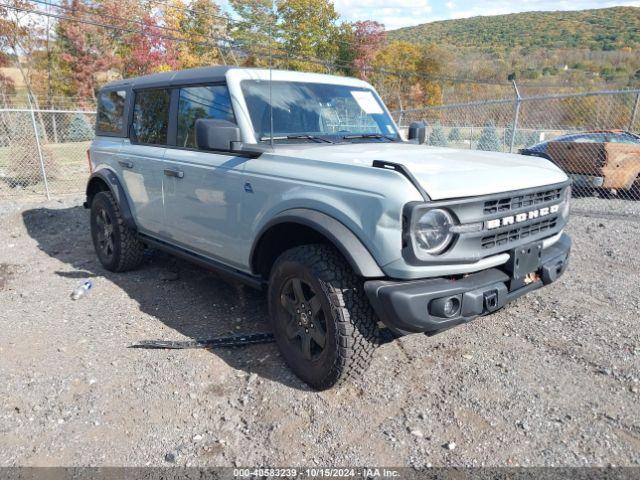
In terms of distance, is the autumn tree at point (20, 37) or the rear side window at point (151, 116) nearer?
the rear side window at point (151, 116)

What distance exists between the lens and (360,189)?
2.60 metres

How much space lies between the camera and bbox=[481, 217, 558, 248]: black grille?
271cm

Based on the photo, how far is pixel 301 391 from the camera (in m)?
3.01

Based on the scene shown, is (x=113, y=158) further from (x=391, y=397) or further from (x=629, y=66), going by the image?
(x=629, y=66)

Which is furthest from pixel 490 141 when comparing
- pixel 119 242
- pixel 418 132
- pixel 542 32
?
pixel 542 32

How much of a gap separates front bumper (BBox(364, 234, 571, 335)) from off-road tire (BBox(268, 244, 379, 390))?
0.63 ft

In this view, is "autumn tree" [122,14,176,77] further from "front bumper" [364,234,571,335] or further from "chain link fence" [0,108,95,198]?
"front bumper" [364,234,571,335]

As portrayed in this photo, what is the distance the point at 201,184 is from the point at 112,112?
86.4 inches

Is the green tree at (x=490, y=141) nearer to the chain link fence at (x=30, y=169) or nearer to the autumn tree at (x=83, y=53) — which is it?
the chain link fence at (x=30, y=169)

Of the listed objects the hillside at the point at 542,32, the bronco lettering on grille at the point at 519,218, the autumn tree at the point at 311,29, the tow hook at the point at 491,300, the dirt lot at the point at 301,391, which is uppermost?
the hillside at the point at 542,32

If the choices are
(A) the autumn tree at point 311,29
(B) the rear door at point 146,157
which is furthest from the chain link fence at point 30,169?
(A) the autumn tree at point 311,29

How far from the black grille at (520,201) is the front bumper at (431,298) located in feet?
1.16

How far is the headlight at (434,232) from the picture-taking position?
2.48m

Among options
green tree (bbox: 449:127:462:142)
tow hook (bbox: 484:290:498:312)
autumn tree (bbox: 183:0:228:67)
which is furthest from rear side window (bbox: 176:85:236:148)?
autumn tree (bbox: 183:0:228:67)
